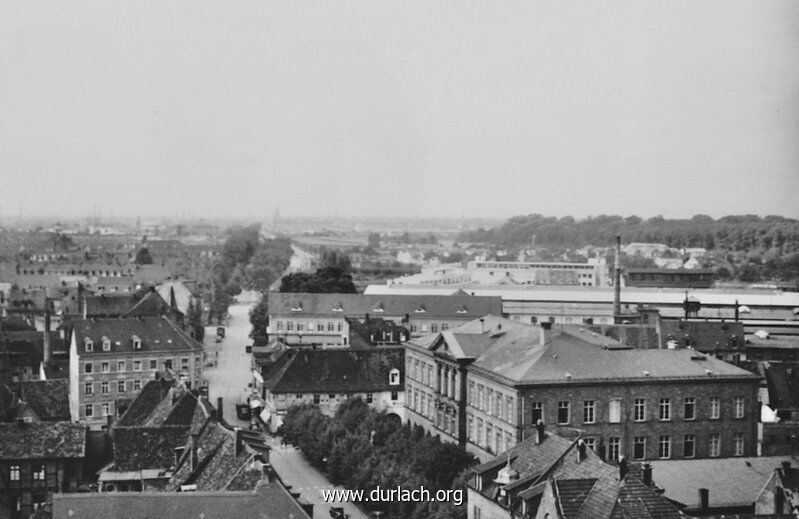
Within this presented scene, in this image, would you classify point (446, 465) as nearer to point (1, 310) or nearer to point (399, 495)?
point (399, 495)

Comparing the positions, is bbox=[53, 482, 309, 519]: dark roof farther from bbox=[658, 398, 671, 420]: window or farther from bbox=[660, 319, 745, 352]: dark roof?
bbox=[660, 319, 745, 352]: dark roof

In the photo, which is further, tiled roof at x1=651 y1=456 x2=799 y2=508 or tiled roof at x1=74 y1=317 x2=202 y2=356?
tiled roof at x1=74 y1=317 x2=202 y2=356

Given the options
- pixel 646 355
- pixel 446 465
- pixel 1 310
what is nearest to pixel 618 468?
pixel 446 465

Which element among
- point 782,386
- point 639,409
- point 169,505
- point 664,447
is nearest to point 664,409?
point 639,409

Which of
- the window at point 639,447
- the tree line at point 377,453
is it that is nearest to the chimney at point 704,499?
the tree line at point 377,453

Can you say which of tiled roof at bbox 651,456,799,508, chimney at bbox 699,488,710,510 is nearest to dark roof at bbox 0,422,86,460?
tiled roof at bbox 651,456,799,508
